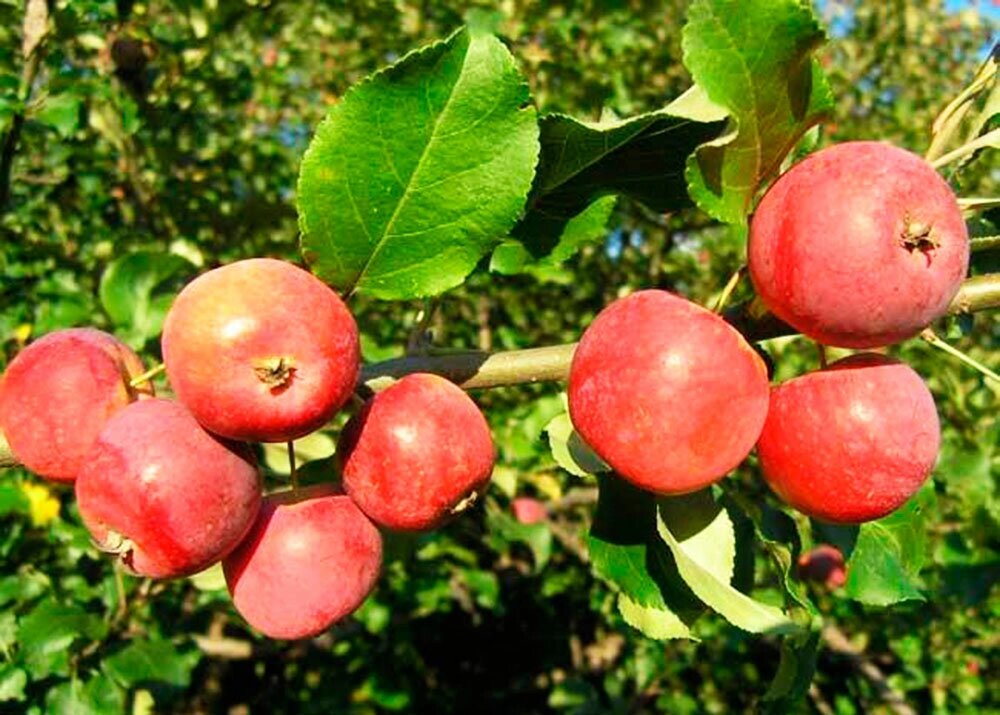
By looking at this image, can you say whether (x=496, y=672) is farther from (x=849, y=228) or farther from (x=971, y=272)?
(x=849, y=228)

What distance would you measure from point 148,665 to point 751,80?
1.52 metres

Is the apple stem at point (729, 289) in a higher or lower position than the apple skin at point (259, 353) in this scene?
lower

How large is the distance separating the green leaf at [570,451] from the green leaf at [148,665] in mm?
1069

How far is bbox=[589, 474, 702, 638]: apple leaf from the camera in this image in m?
1.06

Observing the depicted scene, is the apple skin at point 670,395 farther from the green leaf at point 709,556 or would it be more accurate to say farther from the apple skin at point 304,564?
the apple skin at point 304,564

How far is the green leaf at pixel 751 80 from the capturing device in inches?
32.7

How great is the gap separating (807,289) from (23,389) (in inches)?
30.0

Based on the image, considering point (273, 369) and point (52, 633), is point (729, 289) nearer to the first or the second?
point (273, 369)

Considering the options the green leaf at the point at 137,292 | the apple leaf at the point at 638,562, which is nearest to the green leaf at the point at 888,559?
the apple leaf at the point at 638,562

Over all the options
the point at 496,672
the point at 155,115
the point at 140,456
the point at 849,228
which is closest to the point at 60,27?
A: the point at 155,115

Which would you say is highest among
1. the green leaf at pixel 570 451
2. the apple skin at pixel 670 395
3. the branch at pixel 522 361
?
the apple skin at pixel 670 395

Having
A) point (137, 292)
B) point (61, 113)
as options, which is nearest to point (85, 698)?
point (137, 292)

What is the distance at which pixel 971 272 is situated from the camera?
1.23m

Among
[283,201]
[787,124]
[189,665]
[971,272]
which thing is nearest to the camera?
[787,124]
